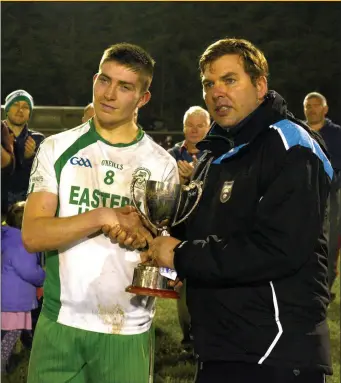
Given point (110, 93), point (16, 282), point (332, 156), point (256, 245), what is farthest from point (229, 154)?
point (332, 156)

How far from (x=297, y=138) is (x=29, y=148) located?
4958 mm

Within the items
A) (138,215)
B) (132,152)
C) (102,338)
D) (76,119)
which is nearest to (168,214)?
(138,215)

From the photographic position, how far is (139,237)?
8.88 feet

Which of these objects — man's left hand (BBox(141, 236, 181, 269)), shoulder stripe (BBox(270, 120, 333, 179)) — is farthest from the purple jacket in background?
shoulder stripe (BBox(270, 120, 333, 179))

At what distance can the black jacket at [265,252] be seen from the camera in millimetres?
2211

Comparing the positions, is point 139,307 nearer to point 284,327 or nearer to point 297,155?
point 284,327

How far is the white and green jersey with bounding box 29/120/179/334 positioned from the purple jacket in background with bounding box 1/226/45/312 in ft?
6.93

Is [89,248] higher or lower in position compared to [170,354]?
higher

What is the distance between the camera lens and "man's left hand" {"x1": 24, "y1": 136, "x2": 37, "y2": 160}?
6.90 m

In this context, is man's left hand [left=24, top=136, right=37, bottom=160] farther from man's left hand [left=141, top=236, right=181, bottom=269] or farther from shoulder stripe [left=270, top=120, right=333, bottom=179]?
shoulder stripe [left=270, top=120, right=333, bottom=179]

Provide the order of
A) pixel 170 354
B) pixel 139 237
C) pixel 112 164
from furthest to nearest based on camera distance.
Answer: pixel 170 354, pixel 112 164, pixel 139 237

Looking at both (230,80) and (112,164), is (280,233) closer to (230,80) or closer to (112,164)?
(230,80)

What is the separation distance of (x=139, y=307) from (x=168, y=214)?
1.41ft

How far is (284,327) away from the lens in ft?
7.51
